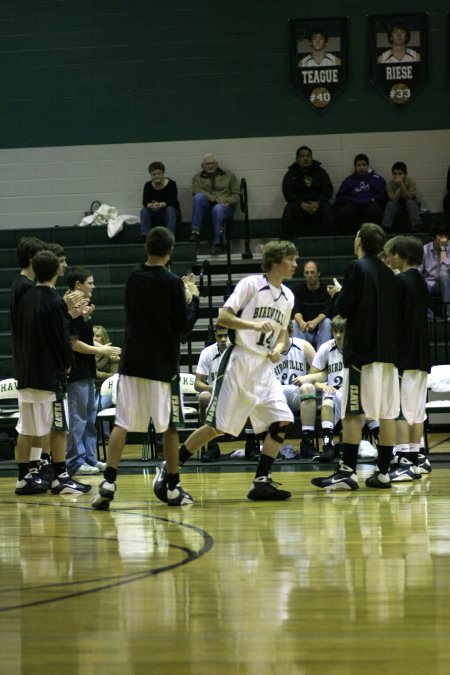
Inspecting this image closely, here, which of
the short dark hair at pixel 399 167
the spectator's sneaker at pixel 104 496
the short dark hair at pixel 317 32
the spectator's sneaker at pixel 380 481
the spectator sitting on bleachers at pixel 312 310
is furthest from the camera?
the short dark hair at pixel 317 32

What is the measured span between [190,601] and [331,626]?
631mm

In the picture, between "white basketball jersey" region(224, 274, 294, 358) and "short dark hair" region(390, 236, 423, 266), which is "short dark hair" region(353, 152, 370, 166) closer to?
"short dark hair" region(390, 236, 423, 266)

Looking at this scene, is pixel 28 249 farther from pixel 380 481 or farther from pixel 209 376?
pixel 380 481

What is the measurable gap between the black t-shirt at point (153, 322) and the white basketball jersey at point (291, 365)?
3375mm

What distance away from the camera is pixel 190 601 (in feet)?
12.9

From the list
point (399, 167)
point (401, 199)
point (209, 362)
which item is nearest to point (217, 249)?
point (401, 199)

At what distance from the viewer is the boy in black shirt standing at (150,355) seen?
20.9 ft

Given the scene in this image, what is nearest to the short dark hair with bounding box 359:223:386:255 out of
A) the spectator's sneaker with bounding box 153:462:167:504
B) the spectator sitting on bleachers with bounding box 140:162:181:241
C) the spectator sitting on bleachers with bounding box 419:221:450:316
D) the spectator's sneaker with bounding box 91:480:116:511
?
the spectator's sneaker with bounding box 153:462:167:504

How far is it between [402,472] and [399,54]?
8593 millimetres

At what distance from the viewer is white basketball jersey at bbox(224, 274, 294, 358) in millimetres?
6707

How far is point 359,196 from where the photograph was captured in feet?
45.6

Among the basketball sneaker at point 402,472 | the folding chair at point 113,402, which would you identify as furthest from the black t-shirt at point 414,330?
the folding chair at point 113,402

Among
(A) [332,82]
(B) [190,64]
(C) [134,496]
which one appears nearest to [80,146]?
(B) [190,64]

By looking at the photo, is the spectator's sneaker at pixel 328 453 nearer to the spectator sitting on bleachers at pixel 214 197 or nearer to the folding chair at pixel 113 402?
the folding chair at pixel 113 402
